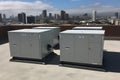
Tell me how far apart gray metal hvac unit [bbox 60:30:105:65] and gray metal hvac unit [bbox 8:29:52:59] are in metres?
0.95

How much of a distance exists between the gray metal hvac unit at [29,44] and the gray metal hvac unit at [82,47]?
95 centimetres

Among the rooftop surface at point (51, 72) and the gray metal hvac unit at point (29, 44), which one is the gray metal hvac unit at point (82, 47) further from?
the gray metal hvac unit at point (29, 44)

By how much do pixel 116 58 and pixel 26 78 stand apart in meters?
4.34

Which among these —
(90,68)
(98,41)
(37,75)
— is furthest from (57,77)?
(98,41)

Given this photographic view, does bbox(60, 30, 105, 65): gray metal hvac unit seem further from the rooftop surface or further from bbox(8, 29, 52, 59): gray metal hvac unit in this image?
bbox(8, 29, 52, 59): gray metal hvac unit

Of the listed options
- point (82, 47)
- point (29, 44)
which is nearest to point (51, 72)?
point (82, 47)

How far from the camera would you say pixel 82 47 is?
6.40 metres

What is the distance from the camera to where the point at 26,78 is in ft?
18.5

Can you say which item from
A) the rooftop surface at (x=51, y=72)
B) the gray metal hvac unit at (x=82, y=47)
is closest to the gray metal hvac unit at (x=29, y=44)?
the rooftop surface at (x=51, y=72)

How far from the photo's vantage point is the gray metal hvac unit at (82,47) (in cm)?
617

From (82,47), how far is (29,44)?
226 centimetres

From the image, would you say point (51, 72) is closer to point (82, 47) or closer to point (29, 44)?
point (82, 47)

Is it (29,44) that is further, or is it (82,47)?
(29,44)

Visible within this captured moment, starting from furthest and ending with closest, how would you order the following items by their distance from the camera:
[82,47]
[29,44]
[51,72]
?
1. [29,44]
2. [82,47]
3. [51,72]
